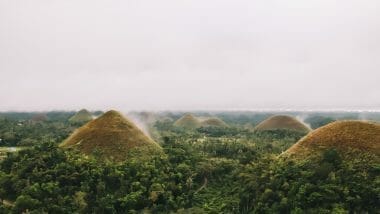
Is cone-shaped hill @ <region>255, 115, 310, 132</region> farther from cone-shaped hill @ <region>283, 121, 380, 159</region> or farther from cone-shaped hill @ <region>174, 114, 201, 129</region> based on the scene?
cone-shaped hill @ <region>283, 121, 380, 159</region>

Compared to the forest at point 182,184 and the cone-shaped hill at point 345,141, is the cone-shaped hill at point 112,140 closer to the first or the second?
the forest at point 182,184

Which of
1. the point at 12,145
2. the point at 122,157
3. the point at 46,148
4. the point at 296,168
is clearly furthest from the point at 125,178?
the point at 12,145

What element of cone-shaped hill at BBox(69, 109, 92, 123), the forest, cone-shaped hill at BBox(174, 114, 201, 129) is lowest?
the forest

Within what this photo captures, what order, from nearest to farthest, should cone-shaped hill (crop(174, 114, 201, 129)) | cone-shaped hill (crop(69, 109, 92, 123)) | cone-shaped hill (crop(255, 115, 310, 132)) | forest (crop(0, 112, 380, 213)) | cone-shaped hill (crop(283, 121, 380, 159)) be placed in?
forest (crop(0, 112, 380, 213)), cone-shaped hill (crop(283, 121, 380, 159)), cone-shaped hill (crop(255, 115, 310, 132)), cone-shaped hill (crop(174, 114, 201, 129)), cone-shaped hill (crop(69, 109, 92, 123))

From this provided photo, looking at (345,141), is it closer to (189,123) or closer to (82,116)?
(189,123)

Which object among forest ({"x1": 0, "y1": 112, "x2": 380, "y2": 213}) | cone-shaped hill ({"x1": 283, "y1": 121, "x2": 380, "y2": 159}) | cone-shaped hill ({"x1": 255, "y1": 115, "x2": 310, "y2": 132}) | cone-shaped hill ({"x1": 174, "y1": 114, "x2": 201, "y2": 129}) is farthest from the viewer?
cone-shaped hill ({"x1": 174, "y1": 114, "x2": 201, "y2": 129})

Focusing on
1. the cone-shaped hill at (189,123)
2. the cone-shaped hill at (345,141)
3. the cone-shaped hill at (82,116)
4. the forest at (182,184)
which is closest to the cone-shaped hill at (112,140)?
the forest at (182,184)

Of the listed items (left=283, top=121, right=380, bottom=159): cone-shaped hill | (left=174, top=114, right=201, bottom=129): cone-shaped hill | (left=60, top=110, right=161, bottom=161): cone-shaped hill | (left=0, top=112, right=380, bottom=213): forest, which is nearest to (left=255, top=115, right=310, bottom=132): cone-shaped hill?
(left=174, top=114, right=201, bottom=129): cone-shaped hill

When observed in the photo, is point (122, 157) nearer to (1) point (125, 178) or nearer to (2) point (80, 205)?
(1) point (125, 178)
